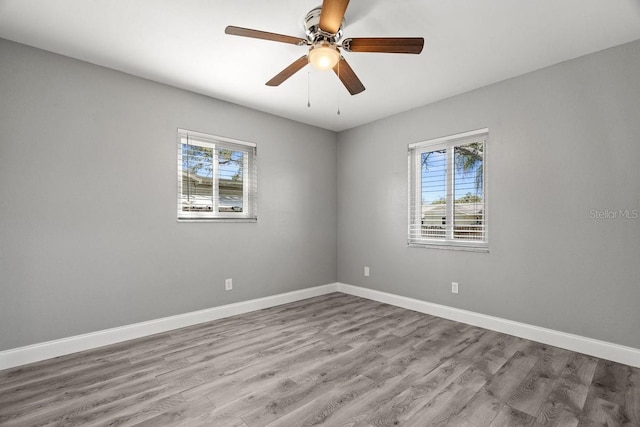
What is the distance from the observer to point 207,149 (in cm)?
355

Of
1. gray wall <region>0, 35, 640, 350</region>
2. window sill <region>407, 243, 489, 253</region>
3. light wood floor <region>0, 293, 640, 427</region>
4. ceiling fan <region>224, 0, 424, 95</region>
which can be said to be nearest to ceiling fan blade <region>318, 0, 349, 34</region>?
ceiling fan <region>224, 0, 424, 95</region>

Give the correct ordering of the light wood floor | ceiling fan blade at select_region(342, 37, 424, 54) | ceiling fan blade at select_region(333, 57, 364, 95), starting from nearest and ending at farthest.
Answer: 1. the light wood floor
2. ceiling fan blade at select_region(342, 37, 424, 54)
3. ceiling fan blade at select_region(333, 57, 364, 95)

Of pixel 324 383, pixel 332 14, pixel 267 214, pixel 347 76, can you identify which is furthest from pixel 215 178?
pixel 324 383

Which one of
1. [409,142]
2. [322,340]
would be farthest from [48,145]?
[409,142]

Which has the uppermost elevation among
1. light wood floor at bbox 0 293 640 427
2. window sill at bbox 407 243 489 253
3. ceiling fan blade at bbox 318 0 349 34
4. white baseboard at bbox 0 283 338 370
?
ceiling fan blade at bbox 318 0 349 34

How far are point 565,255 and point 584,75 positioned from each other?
5.16 ft

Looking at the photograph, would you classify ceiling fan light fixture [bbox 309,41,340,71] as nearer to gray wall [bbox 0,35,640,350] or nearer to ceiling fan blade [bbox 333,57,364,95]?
ceiling fan blade [bbox 333,57,364,95]

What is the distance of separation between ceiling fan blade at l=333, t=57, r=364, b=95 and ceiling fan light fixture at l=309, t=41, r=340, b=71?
0.43 feet

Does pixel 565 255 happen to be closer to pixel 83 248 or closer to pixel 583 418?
pixel 583 418

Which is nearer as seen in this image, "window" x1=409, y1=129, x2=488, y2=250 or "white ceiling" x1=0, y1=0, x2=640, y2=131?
"white ceiling" x1=0, y1=0, x2=640, y2=131

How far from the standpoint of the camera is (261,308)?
3906mm

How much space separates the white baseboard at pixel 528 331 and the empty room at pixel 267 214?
0.02 metres

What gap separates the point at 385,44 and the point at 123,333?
10.8ft

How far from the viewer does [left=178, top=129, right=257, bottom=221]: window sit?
3.36m
